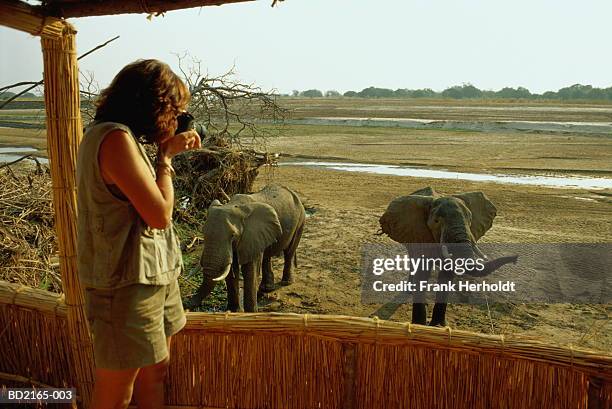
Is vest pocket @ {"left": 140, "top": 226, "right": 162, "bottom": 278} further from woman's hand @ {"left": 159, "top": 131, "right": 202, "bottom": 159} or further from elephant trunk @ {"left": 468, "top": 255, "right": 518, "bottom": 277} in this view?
elephant trunk @ {"left": 468, "top": 255, "right": 518, "bottom": 277}

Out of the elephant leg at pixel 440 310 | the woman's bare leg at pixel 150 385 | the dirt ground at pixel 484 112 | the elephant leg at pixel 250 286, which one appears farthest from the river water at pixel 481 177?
the dirt ground at pixel 484 112

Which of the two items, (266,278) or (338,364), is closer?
(338,364)

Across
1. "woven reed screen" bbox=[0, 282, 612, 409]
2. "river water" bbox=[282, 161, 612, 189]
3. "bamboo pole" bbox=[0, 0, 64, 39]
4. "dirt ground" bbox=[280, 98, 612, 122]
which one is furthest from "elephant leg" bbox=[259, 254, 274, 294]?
"dirt ground" bbox=[280, 98, 612, 122]

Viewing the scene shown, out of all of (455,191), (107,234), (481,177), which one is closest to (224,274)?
(107,234)

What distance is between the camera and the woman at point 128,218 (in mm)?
2242

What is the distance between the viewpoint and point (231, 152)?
10.1 meters

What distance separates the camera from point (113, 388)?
8.36 ft

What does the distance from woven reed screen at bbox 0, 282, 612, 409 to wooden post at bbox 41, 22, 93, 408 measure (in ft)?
1.45

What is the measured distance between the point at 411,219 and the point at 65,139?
4.50 meters

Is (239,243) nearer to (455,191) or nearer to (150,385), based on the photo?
(150,385)

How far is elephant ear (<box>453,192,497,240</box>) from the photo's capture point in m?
7.38

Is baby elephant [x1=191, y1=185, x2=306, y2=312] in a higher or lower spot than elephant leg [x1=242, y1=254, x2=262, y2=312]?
higher

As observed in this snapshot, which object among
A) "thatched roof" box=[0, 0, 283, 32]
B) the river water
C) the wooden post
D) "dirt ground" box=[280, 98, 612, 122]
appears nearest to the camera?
"thatched roof" box=[0, 0, 283, 32]

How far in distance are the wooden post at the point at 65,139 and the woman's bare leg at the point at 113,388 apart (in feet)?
2.68
